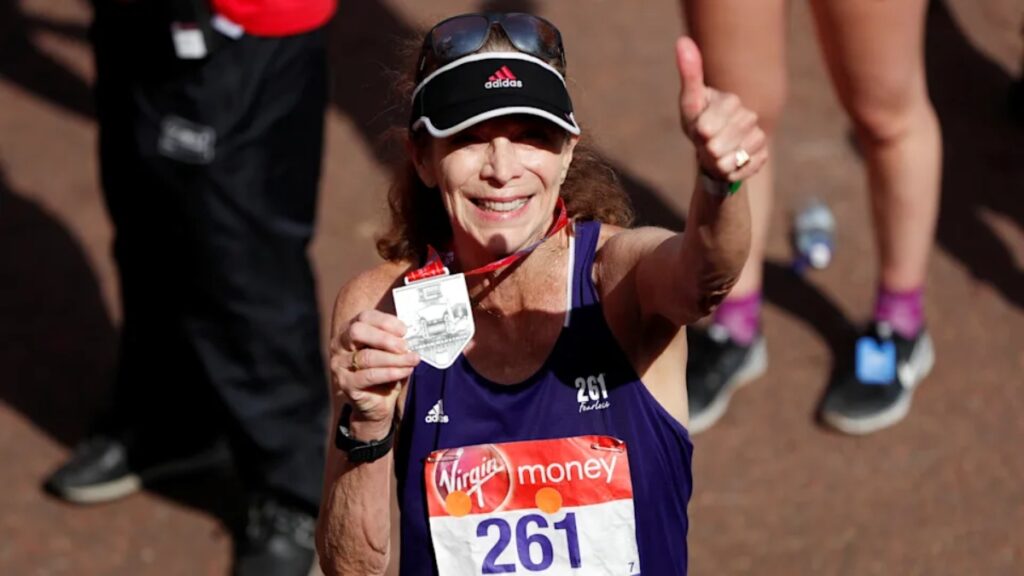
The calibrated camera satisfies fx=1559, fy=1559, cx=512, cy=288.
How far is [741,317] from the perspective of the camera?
486 cm

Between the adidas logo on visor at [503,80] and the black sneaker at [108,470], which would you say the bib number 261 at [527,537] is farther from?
the black sneaker at [108,470]

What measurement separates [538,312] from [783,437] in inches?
86.8

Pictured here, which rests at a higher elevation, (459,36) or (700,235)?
(459,36)

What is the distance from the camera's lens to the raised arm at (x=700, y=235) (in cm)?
212

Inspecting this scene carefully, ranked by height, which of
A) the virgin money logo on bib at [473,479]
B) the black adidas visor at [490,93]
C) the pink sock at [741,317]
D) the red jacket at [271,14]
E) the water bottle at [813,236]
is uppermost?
the black adidas visor at [490,93]

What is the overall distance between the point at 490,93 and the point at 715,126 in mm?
494

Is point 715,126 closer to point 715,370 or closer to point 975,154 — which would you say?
point 715,370

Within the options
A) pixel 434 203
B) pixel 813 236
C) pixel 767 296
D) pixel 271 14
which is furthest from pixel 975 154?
pixel 434 203

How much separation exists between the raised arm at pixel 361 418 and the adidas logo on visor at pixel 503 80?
410 mm

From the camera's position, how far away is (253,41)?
400 centimetres

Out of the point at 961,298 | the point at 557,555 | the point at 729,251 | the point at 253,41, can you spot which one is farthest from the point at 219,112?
the point at 961,298

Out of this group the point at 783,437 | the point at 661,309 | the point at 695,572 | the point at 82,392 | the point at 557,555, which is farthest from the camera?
the point at 82,392

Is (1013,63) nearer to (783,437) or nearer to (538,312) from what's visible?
(783,437)

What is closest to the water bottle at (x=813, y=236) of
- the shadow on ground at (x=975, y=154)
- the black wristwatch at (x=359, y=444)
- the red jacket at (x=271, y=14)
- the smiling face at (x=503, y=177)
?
the shadow on ground at (x=975, y=154)
